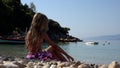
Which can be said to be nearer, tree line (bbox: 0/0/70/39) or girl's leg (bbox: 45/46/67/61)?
girl's leg (bbox: 45/46/67/61)

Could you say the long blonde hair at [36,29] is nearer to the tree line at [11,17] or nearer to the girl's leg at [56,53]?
the girl's leg at [56,53]

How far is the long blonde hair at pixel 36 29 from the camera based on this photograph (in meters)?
8.39

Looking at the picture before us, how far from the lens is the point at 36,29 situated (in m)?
8.49

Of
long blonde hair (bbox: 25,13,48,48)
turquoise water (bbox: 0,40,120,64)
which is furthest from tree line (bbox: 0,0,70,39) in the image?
long blonde hair (bbox: 25,13,48,48)

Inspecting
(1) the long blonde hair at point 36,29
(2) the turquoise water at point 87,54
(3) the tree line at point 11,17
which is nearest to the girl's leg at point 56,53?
(1) the long blonde hair at point 36,29

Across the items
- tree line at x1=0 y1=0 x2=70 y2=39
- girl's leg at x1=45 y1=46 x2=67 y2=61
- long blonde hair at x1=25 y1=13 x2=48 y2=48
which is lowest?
girl's leg at x1=45 y1=46 x2=67 y2=61

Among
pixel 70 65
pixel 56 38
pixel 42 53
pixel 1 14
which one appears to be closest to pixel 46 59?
pixel 42 53


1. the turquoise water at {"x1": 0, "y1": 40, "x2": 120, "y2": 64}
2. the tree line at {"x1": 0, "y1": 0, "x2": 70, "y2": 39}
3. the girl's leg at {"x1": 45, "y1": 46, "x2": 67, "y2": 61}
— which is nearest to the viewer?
the girl's leg at {"x1": 45, "y1": 46, "x2": 67, "y2": 61}

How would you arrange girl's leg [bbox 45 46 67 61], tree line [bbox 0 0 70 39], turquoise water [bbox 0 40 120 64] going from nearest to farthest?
girl's leg [bbox 45 46 67 61]
turquoise water [bbox 0 40 120 64]
tree line [bbox 0 0 70 39]

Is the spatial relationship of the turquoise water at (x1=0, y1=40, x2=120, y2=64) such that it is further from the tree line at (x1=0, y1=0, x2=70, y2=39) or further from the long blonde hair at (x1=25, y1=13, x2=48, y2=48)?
the tree line at (x1=0, y1=0, x2=70, y2=39)

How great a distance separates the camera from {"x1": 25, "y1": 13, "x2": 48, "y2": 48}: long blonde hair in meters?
8.39

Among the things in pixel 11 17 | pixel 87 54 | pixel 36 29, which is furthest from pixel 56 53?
pixel 11 17

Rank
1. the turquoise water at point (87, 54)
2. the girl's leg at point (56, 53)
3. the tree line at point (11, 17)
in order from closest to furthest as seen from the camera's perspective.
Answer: the girl's leg at point (56, 53) < the turquoise water at point (87, 54) < the tree line at point (11, 17)

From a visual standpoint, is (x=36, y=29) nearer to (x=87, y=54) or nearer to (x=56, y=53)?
(x=56, y=53)
